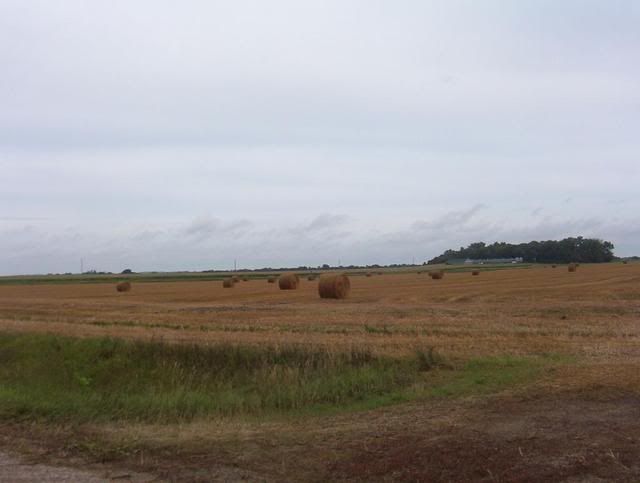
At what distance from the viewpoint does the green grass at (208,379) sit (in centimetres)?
1255

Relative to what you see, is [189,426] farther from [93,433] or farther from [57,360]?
[57,360]

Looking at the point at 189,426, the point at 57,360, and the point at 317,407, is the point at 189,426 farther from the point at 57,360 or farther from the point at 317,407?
the point at 57,360

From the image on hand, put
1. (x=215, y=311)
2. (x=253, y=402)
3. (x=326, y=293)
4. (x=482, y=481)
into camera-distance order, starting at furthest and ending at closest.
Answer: (x=326, y=293) < (x=215, y=311) < (x=253, y=402) < (x=482, y=481)

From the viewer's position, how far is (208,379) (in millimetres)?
17797

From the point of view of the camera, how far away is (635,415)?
913 cm

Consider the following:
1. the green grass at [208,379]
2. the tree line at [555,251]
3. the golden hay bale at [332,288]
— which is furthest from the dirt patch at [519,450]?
the tree line at [555,251]

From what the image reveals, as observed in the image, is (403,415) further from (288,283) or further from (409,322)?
(288,283)

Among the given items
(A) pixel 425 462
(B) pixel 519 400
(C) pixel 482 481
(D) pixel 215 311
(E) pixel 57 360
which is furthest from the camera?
(D) pixel 215 311

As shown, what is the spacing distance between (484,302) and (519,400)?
2264cm

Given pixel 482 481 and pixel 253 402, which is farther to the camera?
pixel 253 402

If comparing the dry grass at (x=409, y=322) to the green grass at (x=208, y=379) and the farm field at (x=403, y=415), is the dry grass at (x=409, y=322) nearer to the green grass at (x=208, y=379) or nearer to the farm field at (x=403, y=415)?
the farm field at (x=403, y=415)

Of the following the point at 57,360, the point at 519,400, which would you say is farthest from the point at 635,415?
the point at 57,360

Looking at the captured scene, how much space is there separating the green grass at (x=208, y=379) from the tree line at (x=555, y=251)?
422ft

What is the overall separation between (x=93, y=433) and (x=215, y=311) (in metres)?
21.2
